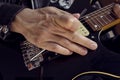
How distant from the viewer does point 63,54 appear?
0.84m

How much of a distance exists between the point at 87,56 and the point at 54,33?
124 millimetres

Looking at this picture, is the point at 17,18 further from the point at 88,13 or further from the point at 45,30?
the point at 88,13

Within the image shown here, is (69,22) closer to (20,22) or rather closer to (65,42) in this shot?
(65,42)

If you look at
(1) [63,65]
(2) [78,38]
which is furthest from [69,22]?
(1) [63,65]

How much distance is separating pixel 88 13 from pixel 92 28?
0.07 m

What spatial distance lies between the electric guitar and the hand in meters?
0.03

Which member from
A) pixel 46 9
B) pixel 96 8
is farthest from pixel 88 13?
pixel 46 9

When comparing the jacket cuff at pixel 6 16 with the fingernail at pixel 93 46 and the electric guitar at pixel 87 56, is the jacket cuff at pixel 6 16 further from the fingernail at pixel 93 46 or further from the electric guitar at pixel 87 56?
the fingernail at pixel 93 46

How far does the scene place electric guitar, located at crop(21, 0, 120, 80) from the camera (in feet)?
2.81

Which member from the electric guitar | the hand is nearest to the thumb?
the hand

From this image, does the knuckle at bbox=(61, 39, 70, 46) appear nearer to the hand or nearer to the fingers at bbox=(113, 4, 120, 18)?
the hand

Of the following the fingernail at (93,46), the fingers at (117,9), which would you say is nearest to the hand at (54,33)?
the fingernail at (93,46)

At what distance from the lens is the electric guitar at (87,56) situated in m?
0.85

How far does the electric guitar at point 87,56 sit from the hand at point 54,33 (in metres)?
0.03
